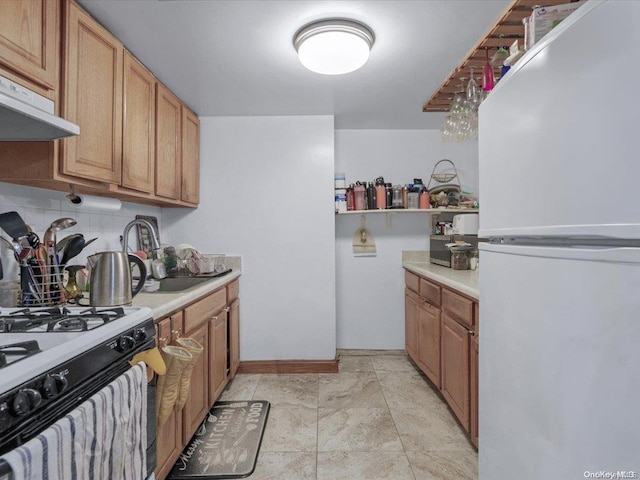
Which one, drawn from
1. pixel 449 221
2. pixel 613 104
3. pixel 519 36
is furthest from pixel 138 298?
pixel 449 221

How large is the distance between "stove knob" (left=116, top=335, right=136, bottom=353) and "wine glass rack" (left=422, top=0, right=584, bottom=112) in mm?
1902

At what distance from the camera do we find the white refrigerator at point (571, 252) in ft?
2.01

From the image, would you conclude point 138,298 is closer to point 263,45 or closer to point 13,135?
point 13,135

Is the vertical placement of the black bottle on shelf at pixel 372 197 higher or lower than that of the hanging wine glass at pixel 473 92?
lower

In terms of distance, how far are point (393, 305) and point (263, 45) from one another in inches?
97.8

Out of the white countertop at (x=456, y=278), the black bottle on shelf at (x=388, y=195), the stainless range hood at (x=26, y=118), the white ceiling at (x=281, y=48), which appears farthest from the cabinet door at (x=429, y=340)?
the stainless range hood at (x=26, y=118)

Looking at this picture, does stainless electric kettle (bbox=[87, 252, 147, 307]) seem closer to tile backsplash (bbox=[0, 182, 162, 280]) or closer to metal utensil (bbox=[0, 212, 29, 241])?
metal utensil (bbox=[0, 212, 29, 241])

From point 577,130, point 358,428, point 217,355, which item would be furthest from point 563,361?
point 217,355

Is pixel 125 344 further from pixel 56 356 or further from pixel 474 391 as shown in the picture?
pixel 474 391

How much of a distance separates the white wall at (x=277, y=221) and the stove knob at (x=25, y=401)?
2247 millimetres

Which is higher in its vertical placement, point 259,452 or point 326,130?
point 326,130

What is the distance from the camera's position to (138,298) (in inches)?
66.0

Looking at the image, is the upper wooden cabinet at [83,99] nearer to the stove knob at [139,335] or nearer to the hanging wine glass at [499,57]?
the stove knob at [139,335]

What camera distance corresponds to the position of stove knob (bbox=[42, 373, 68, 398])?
78cm
